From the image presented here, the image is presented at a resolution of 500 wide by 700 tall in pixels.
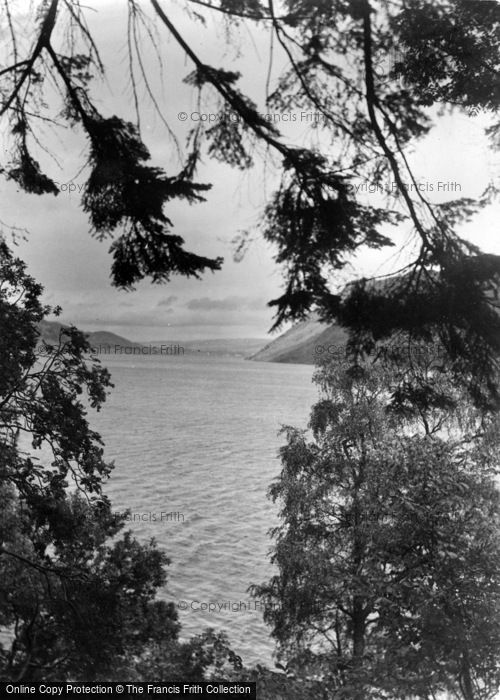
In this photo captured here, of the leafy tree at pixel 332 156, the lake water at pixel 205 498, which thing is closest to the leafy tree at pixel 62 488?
the leafy tree at pixel 332 156

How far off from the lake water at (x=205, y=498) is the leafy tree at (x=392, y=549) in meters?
1.99

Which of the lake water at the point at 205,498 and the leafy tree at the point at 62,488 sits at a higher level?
the leafy tree at the point at 62,488

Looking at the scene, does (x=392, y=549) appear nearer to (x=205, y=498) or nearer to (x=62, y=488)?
(x=62, y=488)

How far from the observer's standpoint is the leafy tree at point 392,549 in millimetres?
6695

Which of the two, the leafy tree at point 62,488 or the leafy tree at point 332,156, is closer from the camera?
the leafy tree at point 332,156

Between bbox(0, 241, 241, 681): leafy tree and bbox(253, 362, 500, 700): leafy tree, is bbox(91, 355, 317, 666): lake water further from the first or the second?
bbox(0, 241, 241, 681): leafy tree

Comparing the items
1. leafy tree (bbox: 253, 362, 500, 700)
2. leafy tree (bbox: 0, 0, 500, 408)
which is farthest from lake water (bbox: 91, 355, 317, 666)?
leafy tree (bbox: 0, 0, 500, 408)

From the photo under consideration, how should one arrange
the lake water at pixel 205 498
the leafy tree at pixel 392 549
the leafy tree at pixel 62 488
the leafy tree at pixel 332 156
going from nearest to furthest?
the leafy tree at pixel 332 156 → the leafy tree at pixel 62 488 → the leafy tree at pixel 392 549 → the lake water at pixel 205 498

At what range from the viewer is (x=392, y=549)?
27.8ft

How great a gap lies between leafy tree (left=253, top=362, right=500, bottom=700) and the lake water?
6.53ft

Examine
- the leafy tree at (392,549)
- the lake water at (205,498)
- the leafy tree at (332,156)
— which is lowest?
the lake water at (205,498)

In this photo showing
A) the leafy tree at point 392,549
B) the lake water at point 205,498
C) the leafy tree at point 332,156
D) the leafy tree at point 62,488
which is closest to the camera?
the leafy tree at point 332,156

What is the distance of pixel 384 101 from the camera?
372 centimetres

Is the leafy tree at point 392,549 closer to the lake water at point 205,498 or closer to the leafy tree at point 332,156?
the leafy tree at point 332,156
